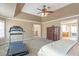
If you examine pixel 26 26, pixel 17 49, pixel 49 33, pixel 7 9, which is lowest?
pixel 17 49

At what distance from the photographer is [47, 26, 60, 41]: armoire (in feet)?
6.88

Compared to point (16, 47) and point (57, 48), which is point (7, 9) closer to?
point (16, 47)

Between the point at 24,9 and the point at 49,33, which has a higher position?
the point at 24,9

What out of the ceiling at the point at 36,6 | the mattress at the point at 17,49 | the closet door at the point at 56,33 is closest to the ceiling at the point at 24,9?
the ceiling at the point at 36,6

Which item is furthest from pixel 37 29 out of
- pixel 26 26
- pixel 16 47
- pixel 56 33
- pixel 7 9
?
pixel 7 9

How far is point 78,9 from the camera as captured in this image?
1996mm

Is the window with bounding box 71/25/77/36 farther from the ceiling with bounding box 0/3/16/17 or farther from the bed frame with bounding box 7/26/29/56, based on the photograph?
the ceiling with bounding box 0/3/16/17

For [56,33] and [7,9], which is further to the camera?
[56,33]

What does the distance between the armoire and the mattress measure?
504 mm

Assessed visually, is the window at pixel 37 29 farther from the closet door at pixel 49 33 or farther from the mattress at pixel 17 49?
the mattress at pixel 17 49

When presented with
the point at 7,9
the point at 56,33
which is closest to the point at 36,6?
the point at 7,9

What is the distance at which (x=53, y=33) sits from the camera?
2127 millimetres

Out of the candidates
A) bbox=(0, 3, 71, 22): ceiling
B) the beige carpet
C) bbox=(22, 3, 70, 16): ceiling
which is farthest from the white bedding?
bbox=(22, 3, 70, 16): ceiling

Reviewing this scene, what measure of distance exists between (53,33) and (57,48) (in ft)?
0.99
